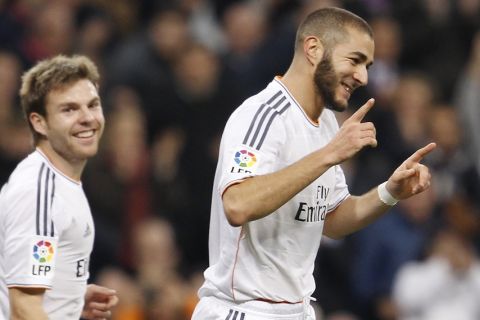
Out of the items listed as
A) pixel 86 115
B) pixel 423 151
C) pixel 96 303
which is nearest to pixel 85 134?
pixel 86 115

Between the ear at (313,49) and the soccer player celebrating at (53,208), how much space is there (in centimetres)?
117

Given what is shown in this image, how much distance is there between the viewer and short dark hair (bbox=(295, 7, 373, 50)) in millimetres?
6238

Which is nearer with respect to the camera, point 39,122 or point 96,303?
point 39,122

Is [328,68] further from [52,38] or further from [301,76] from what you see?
[52,38]

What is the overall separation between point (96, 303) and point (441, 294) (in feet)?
15.1

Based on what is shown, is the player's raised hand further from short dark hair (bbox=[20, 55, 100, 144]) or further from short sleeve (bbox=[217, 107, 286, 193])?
short dark hair (bbox=[20, 55, 100, 144])

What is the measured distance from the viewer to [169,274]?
10258 mm

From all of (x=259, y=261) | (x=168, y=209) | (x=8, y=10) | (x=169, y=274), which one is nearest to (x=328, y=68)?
(x=259, y=261)

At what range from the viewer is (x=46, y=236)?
6.29m

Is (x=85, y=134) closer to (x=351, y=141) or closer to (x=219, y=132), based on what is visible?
(x=351, y=141)

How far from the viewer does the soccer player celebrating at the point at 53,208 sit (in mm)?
6258

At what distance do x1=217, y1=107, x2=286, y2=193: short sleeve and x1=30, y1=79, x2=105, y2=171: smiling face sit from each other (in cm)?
86

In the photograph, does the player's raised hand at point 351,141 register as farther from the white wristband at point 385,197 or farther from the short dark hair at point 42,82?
the short dark hair at point 42,82

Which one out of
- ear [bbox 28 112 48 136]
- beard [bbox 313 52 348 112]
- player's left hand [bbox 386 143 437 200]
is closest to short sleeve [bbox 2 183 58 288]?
ear [bbox 28 112 48 136]
